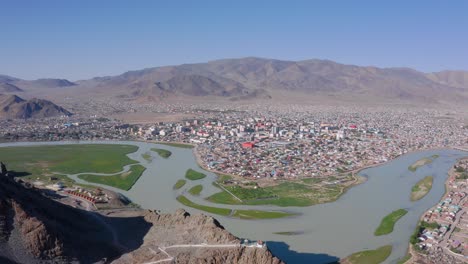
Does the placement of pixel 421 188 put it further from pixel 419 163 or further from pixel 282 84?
pixel 282 84

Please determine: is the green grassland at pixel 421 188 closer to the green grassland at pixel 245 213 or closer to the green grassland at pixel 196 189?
the green grassland at pixel 245 213

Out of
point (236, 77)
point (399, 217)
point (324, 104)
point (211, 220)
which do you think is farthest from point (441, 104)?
point (211, 220)

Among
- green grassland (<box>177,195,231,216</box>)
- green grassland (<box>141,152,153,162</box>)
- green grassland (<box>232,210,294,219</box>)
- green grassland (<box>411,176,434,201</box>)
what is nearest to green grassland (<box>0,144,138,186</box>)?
green grassland (<box>141,152,153,162</box>)

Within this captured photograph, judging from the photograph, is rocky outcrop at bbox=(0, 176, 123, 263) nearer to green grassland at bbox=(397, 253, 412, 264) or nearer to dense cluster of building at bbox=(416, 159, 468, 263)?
green grassland at bbox=(397, 253, 412, 264)

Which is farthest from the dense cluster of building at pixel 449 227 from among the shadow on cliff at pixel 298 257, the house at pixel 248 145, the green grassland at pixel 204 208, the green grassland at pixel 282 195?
the house at pixel 248 145

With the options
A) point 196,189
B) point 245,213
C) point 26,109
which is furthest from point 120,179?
point 26,109

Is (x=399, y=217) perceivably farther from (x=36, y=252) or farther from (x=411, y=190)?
(x=36, y=252)

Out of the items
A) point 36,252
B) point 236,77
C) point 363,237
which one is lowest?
point 363,237
